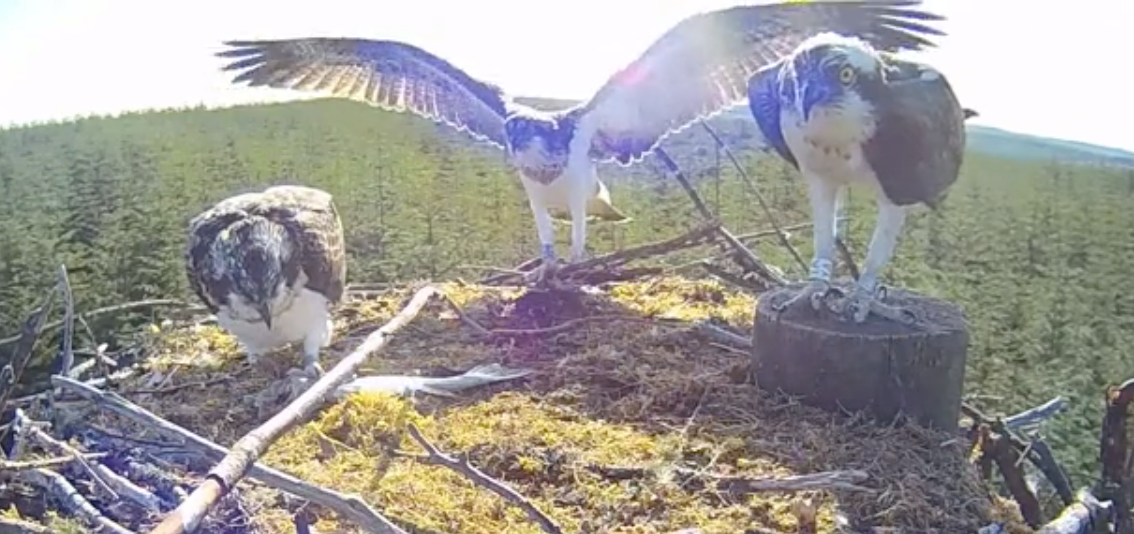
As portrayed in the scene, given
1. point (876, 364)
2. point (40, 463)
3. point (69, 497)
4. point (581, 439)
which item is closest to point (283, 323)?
point (40, 463)

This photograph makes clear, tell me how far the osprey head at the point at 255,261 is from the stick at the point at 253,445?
0.44 meters

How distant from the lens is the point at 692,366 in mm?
4535

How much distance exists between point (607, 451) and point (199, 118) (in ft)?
98.2

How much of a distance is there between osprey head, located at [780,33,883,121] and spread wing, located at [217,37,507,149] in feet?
10.2

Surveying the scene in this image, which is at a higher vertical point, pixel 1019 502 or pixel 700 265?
pixel 700 265

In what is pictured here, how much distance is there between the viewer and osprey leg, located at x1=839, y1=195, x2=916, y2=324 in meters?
3.76

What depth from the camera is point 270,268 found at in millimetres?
4383

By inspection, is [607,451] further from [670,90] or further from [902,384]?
[670,90]

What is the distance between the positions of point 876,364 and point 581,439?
1066 mm

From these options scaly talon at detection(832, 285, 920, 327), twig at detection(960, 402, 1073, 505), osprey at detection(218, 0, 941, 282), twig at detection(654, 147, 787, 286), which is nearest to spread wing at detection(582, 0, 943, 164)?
osprey at detection(218, 0, 941, 282)

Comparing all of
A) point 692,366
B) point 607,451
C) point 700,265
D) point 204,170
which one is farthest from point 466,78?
point 204,170

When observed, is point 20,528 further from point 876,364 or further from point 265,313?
point 876,364

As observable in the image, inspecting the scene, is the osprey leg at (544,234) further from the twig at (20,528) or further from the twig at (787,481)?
the twig at (20,528)

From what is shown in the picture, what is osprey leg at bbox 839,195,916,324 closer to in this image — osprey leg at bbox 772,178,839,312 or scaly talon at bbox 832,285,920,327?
scaly talon at bbox 832,285,920,327
